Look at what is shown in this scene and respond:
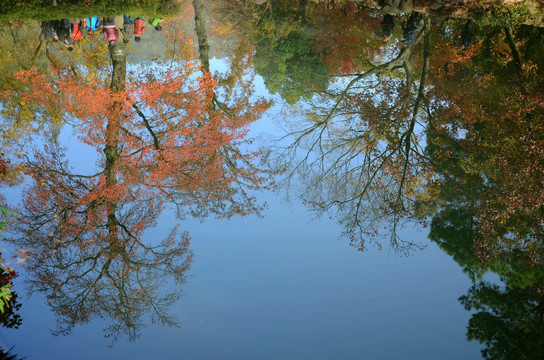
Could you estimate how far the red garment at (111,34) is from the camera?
1374cm

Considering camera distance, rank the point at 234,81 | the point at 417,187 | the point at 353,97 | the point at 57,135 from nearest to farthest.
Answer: the point at 417,187 → the point at 57,135 → the point at 353,97 → the point at 234,81

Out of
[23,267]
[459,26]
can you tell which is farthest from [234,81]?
[23,267]

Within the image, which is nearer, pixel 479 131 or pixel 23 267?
pixel 23 267

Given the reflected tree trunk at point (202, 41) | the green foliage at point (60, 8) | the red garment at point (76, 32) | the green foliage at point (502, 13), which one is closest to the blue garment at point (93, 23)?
the green foliage at point (60, 8)

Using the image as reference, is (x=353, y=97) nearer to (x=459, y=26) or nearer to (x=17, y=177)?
(x=459, y=26)

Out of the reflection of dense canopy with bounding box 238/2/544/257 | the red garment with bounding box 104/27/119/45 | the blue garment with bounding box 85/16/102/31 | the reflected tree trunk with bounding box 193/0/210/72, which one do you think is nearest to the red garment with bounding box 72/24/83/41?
the blue garment with bounding box 85/16/102/31

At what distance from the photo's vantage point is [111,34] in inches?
544

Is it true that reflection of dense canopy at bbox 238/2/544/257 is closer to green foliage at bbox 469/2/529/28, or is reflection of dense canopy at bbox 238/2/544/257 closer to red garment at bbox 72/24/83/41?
green foliage at bbox 469/2/529/28

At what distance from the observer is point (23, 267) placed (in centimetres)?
901

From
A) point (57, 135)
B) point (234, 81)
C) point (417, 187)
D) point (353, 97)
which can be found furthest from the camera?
point (234, 81)

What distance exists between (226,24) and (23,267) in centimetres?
1731

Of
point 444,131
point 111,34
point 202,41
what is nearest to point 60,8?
point 111,34

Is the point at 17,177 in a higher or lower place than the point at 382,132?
lower

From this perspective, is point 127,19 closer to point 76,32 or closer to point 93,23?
point 93,23
